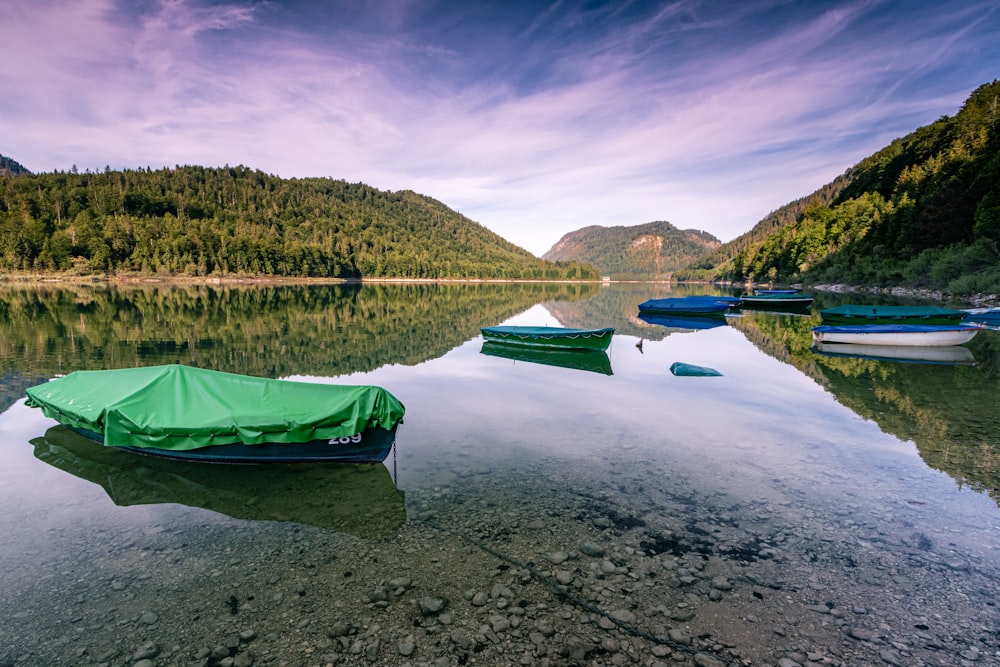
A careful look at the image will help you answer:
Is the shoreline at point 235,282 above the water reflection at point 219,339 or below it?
above

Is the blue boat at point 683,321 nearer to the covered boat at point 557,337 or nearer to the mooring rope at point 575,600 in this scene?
the covered boat at point 557,337

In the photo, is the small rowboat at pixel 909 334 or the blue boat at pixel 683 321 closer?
the small rowboat at pixel 909 334

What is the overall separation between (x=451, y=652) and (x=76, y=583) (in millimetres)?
6483

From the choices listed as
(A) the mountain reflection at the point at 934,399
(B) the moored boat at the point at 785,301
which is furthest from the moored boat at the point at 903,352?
(B) the moored boat at the point at 785,301

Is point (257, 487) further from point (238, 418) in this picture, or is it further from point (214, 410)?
point (214, 410)

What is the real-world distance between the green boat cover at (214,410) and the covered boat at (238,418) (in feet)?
0.07

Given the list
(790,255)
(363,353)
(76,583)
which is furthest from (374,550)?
(790,255)

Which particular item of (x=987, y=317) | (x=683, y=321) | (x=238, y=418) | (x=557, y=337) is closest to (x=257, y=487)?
(x=238, y=418)

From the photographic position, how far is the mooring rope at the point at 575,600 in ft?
20.1

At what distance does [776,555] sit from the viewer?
27.1 ft

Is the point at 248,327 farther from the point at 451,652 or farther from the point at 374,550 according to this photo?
the point at 451,652

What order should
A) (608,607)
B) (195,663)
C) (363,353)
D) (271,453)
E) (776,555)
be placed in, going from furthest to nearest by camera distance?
(363,353), (271,453), (776,555), (608,607), (195,663)

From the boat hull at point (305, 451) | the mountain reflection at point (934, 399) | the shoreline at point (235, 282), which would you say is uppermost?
the shoreline at point (235, 282)

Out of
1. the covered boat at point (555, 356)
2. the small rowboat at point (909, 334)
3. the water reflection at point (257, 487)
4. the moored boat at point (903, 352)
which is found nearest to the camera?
the water reflection at point (257, 487)
